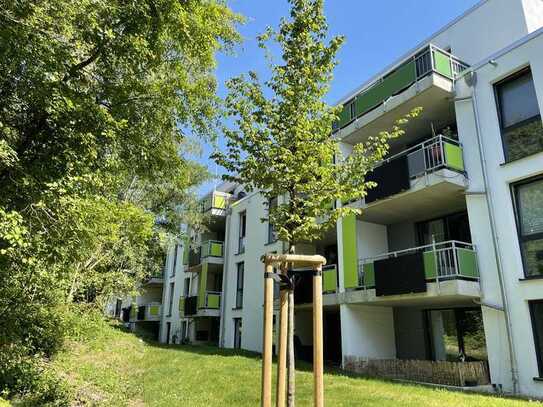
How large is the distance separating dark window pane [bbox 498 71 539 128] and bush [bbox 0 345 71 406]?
12811 millimetres

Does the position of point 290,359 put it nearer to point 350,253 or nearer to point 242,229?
point 350,253

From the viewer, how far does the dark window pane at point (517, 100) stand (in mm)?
11812

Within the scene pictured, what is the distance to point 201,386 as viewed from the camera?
35.6 feet

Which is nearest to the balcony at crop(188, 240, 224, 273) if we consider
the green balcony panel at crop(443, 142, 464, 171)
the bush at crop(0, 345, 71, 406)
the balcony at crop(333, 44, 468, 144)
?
the balcony at crop(333, 44, 468, 144)

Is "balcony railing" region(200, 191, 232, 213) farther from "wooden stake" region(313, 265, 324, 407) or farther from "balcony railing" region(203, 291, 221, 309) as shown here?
"wooden stake" region(313, 265, 324, 407)

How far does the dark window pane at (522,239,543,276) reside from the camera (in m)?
10.8

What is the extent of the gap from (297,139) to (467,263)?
7.74 meters

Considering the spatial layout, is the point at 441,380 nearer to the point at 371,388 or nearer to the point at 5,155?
the point at 371,388

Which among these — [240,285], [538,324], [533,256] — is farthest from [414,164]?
[240,285]

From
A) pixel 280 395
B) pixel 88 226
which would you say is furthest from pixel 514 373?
pixel 88 226

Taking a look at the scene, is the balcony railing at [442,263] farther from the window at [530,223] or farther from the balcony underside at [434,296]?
the window at [530,223]

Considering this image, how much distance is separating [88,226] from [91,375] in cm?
531

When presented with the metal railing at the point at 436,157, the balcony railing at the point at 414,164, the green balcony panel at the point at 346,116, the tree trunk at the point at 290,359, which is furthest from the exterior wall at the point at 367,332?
the tree trunk at the point at 290,359

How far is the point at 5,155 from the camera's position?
615cm
